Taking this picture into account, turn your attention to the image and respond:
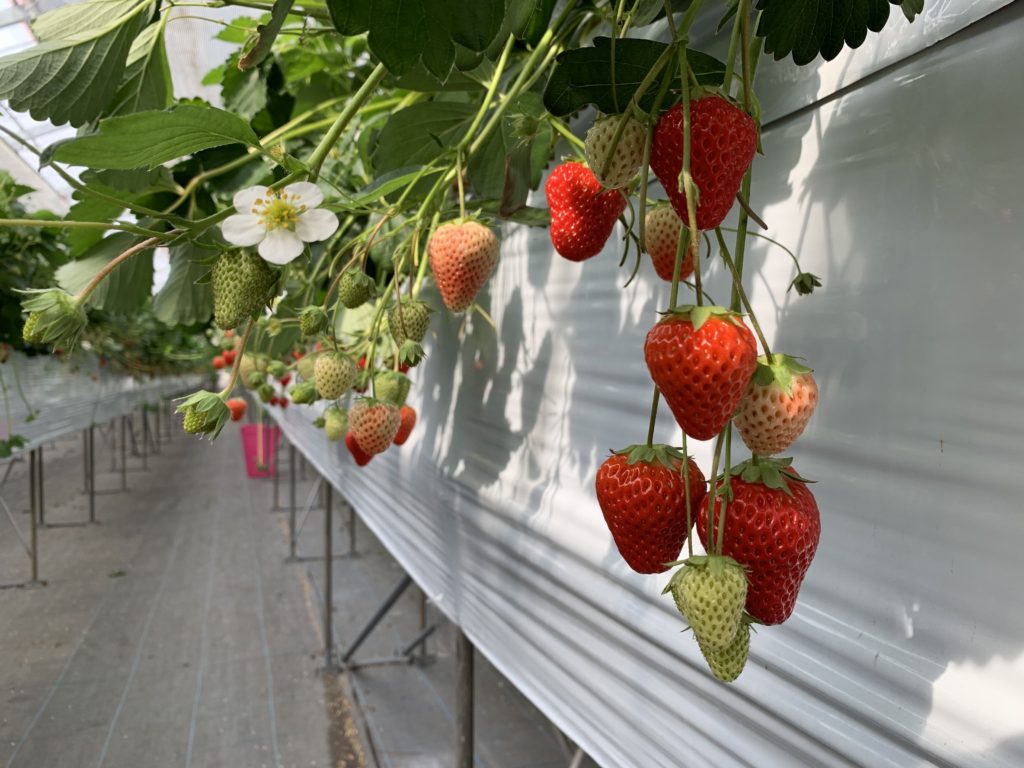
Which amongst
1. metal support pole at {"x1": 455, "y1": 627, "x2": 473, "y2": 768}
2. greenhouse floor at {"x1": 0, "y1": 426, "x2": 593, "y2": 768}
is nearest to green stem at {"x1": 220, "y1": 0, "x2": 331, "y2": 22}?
metal support pole at {"x1": 455, "y1": 627, "x2": 473, "y2": 768}

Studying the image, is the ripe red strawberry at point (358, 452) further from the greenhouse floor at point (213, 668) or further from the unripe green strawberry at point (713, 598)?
the greenhouse floor at point (213, 668)

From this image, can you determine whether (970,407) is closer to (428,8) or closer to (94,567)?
(428,8)

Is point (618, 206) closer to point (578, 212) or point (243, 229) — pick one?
point (578, 212)

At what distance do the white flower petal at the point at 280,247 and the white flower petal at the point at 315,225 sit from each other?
0.01m

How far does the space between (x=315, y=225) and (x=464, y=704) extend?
979mm

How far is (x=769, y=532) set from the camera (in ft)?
0.92

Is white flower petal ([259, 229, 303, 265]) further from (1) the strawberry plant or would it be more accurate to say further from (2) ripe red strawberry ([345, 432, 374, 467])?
(2) ripe red strawberry ([345, 432, 374, 467])

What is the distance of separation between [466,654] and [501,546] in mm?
346

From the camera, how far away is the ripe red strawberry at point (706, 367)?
250mm

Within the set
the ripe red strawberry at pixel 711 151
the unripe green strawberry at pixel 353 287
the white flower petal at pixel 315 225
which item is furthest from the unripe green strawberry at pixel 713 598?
the unripe green strawberry at pixel 353 287

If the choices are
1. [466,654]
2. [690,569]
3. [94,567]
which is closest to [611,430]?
[690,569]

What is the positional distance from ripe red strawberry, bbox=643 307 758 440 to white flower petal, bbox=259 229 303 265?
0.17 meters

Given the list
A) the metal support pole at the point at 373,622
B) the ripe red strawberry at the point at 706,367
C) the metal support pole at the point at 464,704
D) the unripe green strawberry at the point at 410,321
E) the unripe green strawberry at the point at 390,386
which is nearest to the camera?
the ripe red strawberry at the point at 706,367

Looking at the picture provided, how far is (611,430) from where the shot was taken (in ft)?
2.19
